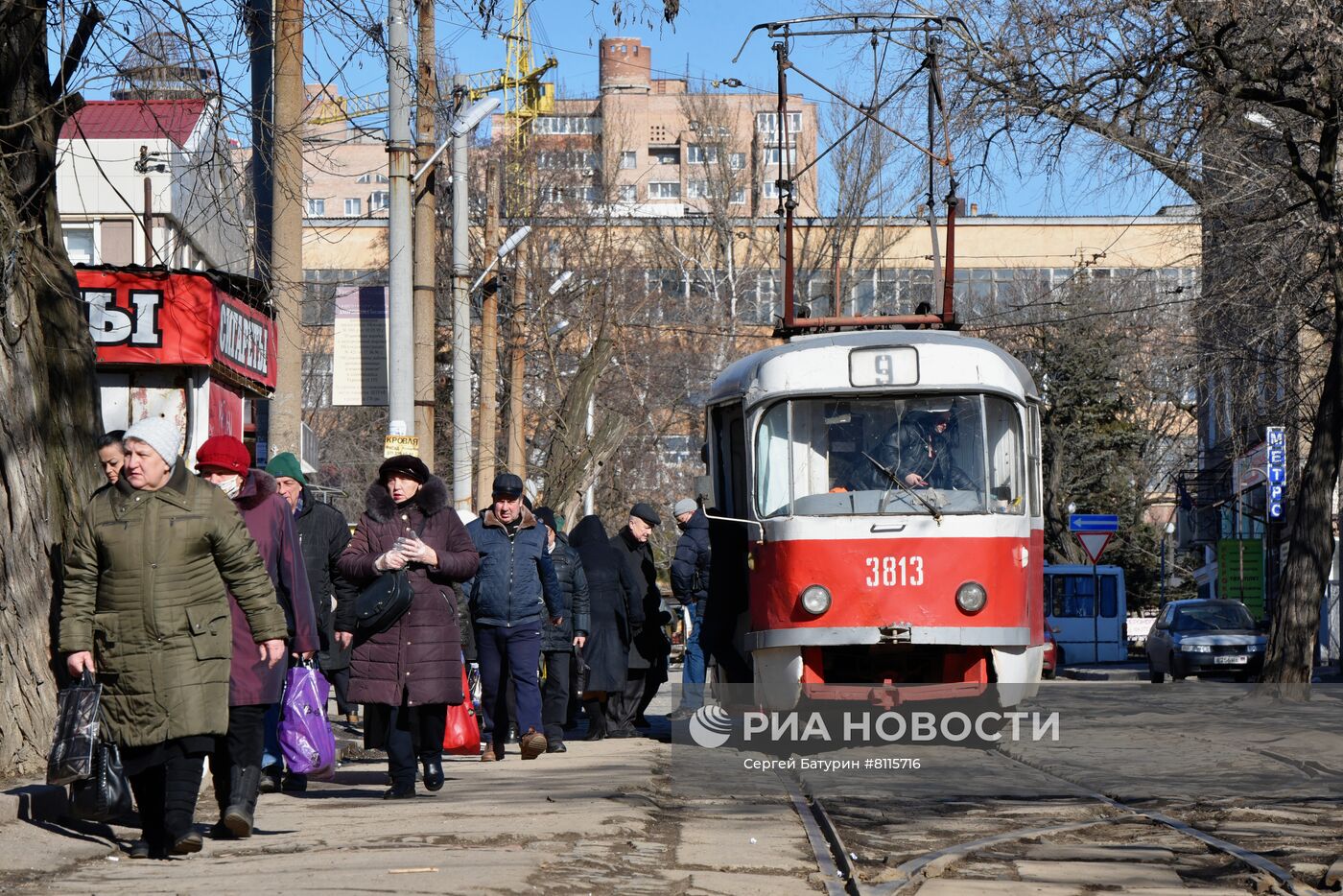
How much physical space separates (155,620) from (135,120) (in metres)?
21.6

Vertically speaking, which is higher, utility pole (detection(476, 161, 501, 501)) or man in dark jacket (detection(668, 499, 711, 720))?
utility pole (detection(476, 161, 501, 501))

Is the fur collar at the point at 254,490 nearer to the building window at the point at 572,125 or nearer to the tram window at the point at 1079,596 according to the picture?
the tram window at the point at 1079,596

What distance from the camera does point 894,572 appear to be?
527 inches

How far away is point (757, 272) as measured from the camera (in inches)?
2429

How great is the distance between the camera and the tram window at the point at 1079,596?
159 ft

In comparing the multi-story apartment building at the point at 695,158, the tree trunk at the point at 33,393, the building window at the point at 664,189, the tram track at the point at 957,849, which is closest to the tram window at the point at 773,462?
the tram track at the point at 957,849

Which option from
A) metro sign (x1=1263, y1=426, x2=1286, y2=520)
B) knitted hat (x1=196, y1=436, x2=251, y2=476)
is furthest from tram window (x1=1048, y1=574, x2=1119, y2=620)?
knitted hat (x1=196, y1=436, x2=251, y2=476)

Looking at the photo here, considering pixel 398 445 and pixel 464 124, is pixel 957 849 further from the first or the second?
pixel 464 124

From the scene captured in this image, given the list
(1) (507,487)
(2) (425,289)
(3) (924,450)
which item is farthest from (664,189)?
(1) (507,487)

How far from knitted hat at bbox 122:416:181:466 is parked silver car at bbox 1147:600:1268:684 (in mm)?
27014

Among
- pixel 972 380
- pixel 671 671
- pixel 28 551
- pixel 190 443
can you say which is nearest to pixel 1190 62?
pixel 972 380

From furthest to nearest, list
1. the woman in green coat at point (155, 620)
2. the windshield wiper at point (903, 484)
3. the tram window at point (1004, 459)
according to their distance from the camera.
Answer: the tram window at point (1004, 459), the windshield wiper at point (903, 484), the woman in green coat at point (155, 620)

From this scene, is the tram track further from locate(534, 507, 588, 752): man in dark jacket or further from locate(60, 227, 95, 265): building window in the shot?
locate(60, 227, 95, 265): building window
